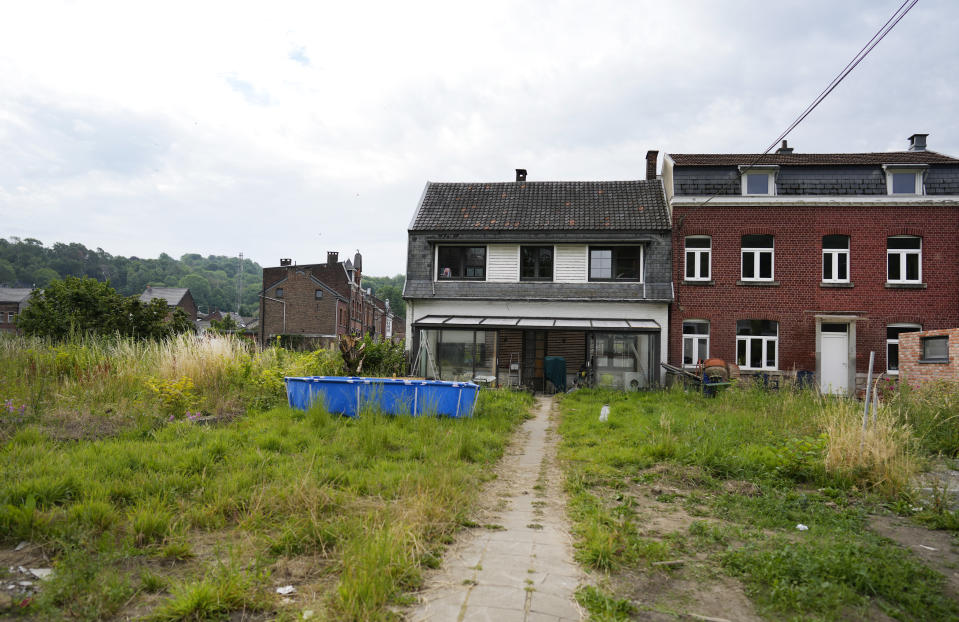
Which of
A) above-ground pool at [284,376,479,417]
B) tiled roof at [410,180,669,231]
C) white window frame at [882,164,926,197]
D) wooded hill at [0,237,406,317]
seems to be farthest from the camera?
wooded hill at [0,237,406,317]

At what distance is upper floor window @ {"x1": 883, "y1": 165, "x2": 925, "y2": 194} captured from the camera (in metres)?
19.6

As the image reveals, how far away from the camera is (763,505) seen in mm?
5543

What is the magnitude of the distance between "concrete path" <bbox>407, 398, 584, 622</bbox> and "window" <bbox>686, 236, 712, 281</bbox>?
1573cm

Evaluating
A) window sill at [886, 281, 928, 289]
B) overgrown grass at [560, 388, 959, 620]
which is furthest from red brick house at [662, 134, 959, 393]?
overgrown grass at [560, 388, 959, 620]

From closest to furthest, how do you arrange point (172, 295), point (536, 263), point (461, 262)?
point (536, 263) < point (461, 262) < point (172, 295)

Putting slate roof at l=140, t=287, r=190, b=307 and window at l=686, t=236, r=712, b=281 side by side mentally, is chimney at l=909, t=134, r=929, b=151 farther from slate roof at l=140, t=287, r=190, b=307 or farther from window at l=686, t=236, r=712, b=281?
slate roof at l=140, t=287, r=190, b=307

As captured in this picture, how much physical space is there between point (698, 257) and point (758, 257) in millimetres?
2123

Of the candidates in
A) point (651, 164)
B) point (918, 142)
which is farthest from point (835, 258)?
point (651, 164)

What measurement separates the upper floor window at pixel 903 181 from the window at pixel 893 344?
4.76m

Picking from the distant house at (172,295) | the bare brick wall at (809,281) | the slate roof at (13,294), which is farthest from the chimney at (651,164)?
the slate roof at (13,294)

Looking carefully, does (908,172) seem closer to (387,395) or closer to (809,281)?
(809,281)

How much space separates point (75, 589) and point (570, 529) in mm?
3599

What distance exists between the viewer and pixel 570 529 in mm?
4902

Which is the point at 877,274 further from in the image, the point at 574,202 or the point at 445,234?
the point at 445,234
